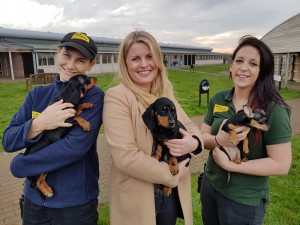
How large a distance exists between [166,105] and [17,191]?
149 inches

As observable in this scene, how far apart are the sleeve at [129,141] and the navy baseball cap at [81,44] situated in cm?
38

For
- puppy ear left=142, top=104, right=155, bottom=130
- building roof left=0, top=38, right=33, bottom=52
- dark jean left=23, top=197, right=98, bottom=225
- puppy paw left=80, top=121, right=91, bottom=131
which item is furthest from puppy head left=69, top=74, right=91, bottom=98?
building roof left=0, top=38, right=33, bottom=52

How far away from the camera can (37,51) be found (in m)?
28.0

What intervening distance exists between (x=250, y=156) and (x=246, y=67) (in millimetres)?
753

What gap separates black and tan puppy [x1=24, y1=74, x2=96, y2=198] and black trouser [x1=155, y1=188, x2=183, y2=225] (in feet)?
2.78

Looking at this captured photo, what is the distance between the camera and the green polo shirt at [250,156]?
2.01 m

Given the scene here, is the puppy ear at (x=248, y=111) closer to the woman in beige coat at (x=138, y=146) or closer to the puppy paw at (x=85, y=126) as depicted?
the woman in beige coat at (x=138, y=146)

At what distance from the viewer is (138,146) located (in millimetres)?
1941

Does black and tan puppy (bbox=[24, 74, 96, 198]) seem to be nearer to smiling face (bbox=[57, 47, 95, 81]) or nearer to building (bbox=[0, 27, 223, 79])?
smiling face (bbox=[57, 47, 95, 81])

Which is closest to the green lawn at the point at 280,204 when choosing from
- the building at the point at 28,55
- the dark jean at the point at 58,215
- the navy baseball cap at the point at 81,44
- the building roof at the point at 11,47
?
the dark jean at the point at 58,215

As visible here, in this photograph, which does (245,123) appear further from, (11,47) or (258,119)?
(11,47)

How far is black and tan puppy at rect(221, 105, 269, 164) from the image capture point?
195 centimetres

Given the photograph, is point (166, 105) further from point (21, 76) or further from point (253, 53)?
point (21, 76)

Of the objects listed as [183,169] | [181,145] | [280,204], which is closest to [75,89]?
[181,145]
